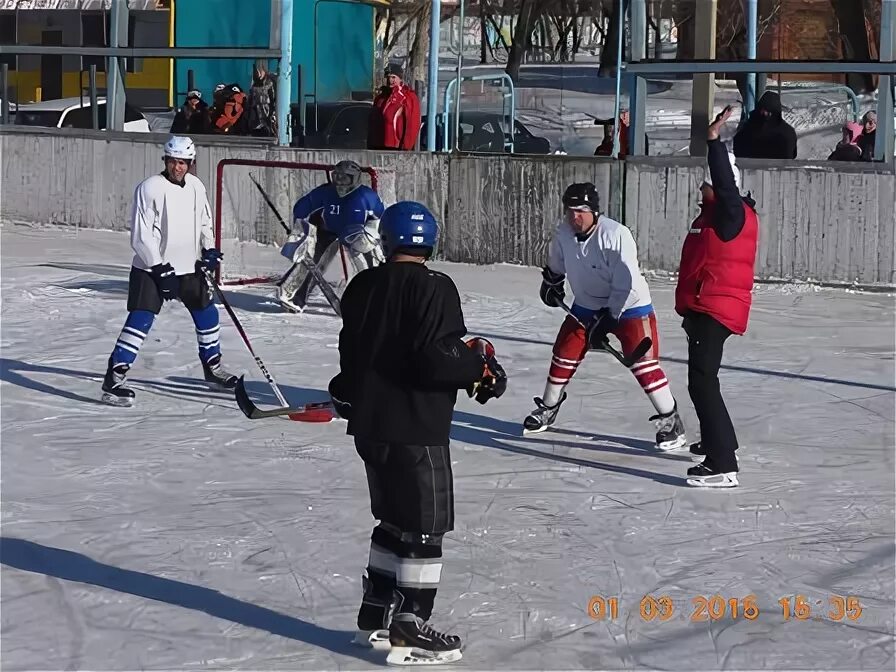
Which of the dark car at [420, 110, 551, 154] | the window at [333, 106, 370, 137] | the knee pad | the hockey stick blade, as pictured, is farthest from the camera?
the window at [333, 106, 370, 137]

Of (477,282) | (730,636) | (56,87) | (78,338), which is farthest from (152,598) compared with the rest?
(56,87)

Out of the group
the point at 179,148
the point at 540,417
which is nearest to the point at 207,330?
the point at 179,148

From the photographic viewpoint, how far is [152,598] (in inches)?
213

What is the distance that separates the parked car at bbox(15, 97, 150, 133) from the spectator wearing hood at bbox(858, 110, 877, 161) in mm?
9316

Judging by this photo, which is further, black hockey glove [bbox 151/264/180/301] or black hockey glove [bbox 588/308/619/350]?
black hockey glove [bbox 151/264/180/301]

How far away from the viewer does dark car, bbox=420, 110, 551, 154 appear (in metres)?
16.9

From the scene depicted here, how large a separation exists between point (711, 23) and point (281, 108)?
456 centimetres

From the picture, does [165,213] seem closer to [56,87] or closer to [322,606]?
[322,606]

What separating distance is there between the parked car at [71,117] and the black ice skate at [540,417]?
479 inches

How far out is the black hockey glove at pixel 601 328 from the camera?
25.2ft

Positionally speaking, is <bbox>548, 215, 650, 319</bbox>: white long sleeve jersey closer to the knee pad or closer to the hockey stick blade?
the hockey stick blade

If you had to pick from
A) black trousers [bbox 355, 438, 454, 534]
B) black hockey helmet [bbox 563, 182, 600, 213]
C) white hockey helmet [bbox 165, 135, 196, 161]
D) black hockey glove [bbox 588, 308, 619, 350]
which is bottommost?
black trousers [bbox 355, 438, 454, 534]

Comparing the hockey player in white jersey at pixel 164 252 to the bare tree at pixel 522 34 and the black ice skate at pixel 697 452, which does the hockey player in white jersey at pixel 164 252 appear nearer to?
the black ice skate at pixel 697 452
